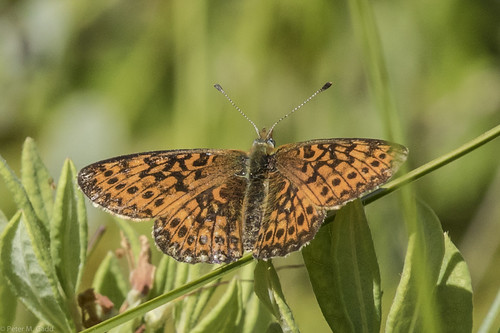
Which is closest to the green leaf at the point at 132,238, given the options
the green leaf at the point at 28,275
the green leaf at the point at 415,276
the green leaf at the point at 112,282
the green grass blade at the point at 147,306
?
the green leaf at the point at 112,282

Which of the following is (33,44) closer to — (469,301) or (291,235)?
(291,235)

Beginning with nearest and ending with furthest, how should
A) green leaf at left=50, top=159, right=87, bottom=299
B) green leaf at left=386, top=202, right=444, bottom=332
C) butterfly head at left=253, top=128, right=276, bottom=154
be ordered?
1. green leaf at left=386, top=202, right=444, bottom=332
2. green leaf at left=50, top=159, right=87, bottom=299
3. butterfly head at left=253, top=128, right=276, bottom=154

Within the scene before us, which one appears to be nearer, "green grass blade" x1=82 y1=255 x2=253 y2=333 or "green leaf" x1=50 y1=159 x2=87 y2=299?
"green grass blade" x1=82 y1=255 x2=253 y2=333

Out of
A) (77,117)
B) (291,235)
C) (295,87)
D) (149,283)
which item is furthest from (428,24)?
(149,283)

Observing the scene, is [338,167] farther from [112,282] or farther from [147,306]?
[147,306]

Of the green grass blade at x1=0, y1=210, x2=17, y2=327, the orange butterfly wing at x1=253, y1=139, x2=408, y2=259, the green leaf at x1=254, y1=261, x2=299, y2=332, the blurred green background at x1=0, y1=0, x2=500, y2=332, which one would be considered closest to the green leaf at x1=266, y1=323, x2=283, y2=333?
the green leaf at x1=254, y1=261, x2=299, y2=332

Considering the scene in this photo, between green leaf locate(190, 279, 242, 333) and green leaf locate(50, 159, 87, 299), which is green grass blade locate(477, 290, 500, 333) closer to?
green leaf locate(190, 279, 242, 333)

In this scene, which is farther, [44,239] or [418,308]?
[44,239]
